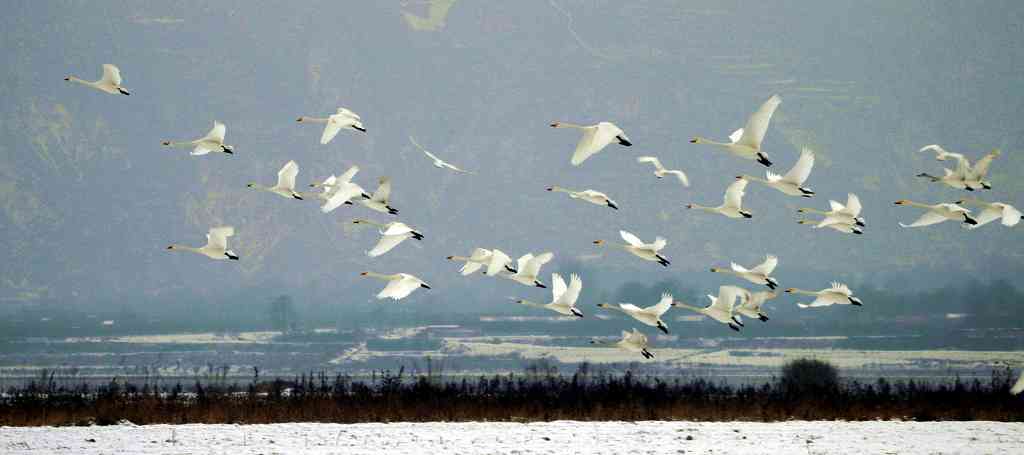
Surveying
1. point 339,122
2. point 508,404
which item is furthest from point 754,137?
point 508,404

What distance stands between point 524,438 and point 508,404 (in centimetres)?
631

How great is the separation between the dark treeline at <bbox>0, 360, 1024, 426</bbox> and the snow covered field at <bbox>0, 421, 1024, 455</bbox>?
1.89m

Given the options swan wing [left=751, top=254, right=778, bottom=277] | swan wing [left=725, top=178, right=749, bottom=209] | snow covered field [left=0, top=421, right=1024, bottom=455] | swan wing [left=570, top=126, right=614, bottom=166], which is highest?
swan wing [left=570, top=126, right=614, bottom=166]

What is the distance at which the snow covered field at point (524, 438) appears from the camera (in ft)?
86.8

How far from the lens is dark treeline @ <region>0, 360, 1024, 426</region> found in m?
32.8

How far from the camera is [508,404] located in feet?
113

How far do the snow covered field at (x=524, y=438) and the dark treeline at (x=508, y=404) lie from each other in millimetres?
1891

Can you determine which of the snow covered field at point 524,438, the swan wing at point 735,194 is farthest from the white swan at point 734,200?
the snow covered field at point 524,438

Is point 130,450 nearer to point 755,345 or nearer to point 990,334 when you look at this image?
point 755,345

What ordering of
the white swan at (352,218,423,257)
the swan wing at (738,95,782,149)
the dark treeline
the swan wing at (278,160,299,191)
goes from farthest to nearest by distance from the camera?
the dark treeline → the swan wing at (278,160,299,191) → the white swan at (352,218,423,257) → the swan wing at (738,95,782,149)

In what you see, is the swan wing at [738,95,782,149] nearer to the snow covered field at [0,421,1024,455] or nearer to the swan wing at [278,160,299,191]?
the snow covered field at [0,421,1024,455]

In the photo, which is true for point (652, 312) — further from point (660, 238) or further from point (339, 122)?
point (339, 122)

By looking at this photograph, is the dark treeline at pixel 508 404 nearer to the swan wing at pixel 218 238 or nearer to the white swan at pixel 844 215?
the swan wing at pixel 218 238

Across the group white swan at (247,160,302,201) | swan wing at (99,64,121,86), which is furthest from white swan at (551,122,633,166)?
swan wing at (99,64,121,86)
